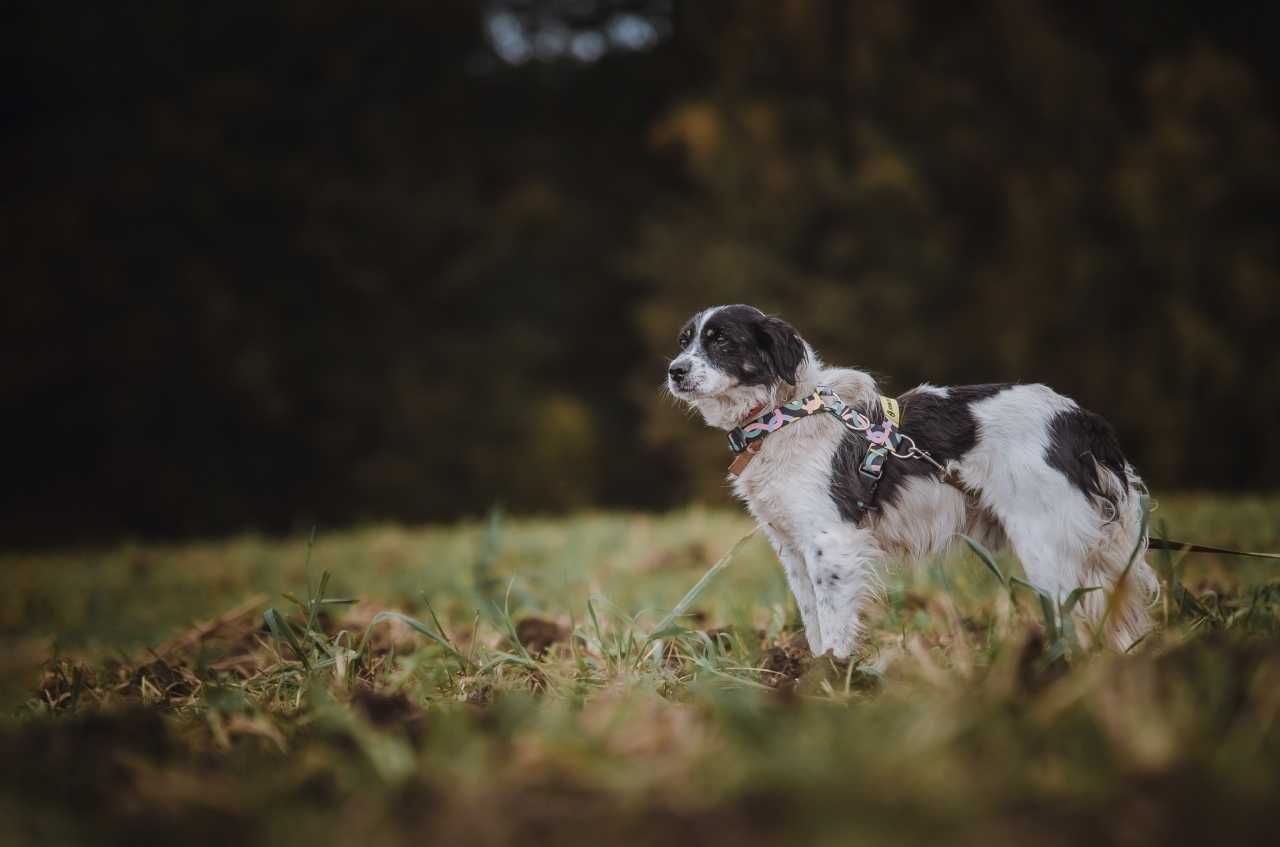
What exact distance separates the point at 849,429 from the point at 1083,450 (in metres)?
0.77

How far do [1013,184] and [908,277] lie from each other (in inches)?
87.4

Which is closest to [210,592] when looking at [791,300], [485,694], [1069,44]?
[485,694]

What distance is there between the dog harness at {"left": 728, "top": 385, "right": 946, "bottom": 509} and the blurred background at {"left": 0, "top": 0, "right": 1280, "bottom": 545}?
11602 millimetres

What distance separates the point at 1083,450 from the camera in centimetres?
315

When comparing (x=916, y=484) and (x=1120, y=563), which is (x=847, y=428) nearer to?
(x=916, y=484)

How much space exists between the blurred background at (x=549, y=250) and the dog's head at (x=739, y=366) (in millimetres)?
11464

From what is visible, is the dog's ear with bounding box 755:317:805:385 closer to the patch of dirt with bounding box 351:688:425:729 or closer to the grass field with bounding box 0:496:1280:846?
the grass field with bounding box 0:496:1280:846

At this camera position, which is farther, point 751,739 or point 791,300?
point 791,300

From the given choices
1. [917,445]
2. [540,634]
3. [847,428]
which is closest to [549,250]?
[540,634]

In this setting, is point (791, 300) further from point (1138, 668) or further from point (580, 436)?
point (1138, 668)

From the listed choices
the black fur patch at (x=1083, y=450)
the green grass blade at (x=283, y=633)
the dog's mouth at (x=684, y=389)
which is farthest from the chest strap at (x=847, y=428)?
the green grass blade at (x=283, y=633)

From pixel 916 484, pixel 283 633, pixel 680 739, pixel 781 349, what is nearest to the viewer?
pixel 680 739

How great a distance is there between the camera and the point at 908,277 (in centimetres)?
1558

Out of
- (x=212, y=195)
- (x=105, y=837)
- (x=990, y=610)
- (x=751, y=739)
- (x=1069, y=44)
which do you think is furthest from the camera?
(x=212, y=195)
